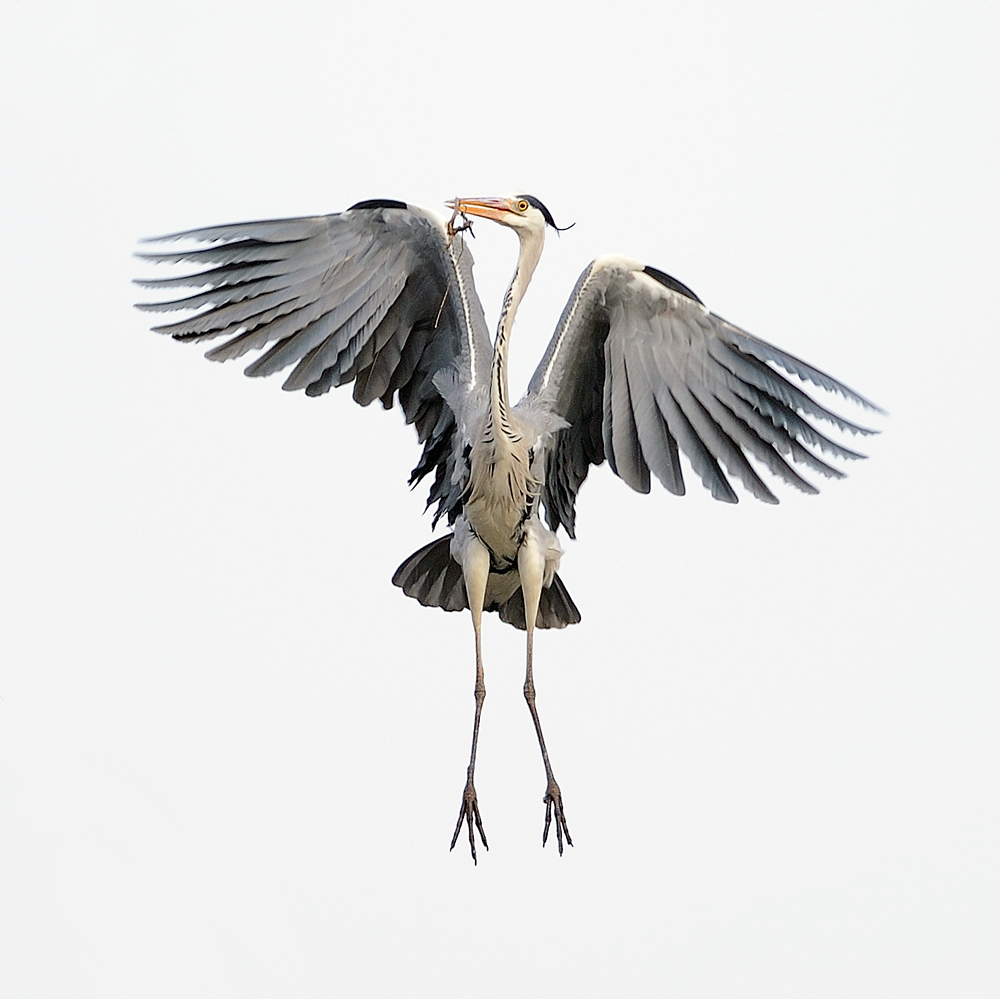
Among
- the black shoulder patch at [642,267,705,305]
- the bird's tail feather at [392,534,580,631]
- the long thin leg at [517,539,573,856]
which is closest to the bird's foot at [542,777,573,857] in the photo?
the long thin leg at [517,539,573,856]

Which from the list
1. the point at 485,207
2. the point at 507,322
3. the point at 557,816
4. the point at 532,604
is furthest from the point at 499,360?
the point at 557,816

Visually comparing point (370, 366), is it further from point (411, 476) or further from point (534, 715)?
point (534, 715)

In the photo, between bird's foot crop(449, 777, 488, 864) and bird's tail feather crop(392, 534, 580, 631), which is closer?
bird's foot crop(449, 777, 488, 864)

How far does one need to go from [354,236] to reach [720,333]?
71.3 inches

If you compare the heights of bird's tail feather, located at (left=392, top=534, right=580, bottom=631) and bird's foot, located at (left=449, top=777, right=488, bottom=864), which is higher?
bird's tail feather, located at (left=392, top=534, right=580, bottom=631)

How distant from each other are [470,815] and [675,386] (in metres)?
2.28

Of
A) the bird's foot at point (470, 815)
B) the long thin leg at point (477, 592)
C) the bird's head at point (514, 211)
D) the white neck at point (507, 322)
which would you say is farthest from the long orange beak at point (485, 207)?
the bird's foot at point (470, 815)

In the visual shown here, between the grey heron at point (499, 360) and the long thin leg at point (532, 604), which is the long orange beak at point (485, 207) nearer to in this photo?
the grey heron at point (499, 360)

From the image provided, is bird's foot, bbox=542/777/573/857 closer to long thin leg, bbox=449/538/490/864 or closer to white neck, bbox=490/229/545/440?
long thin leg, bbox=449/538/490/864

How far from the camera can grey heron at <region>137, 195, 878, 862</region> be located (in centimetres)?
848

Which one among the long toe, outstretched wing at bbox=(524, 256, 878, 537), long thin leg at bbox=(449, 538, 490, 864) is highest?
outstretched wing at bbox=(524, 256, 878, 537)

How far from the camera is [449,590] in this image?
9266 mm

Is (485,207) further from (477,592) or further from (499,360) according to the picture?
(477,592)

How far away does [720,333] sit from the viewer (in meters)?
8.57
